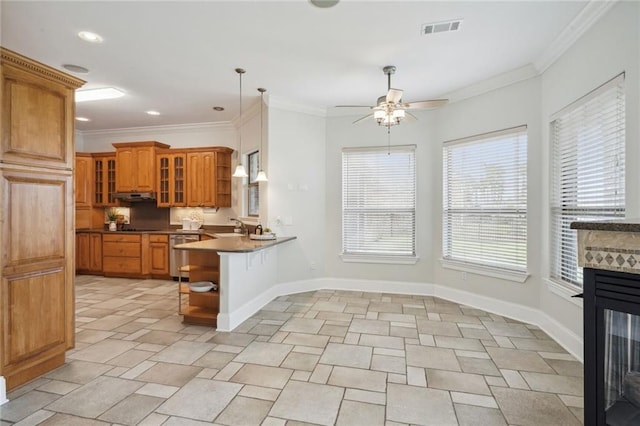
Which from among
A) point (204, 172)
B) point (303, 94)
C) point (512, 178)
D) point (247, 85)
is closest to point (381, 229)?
point (512, 178)

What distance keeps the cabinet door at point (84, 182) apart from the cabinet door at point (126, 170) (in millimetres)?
786

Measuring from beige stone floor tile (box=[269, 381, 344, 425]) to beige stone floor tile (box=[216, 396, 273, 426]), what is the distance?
0.23ft

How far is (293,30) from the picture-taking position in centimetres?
298

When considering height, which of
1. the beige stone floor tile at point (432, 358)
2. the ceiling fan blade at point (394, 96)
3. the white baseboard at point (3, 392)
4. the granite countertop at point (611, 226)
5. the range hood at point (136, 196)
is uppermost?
the ceiling fan blade at point (394, 96)

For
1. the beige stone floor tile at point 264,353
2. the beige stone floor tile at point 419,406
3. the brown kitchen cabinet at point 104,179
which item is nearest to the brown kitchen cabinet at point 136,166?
the brown kitchen cabinet at point 104,179

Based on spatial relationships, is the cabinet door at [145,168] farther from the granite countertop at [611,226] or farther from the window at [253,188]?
the granite countertop at [611,226]

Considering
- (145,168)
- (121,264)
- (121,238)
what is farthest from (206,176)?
(121,264)

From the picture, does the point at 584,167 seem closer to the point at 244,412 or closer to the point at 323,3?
the point at 323,3

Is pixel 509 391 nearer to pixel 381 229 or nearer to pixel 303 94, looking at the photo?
pixel 381 229

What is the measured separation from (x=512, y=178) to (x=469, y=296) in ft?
5.59

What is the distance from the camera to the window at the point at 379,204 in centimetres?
513

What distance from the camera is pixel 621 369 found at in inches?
58.7

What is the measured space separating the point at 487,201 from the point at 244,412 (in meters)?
3.81

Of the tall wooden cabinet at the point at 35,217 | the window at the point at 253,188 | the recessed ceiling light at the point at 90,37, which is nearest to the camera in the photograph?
the tall wooden cabinet at the point at 35,217
